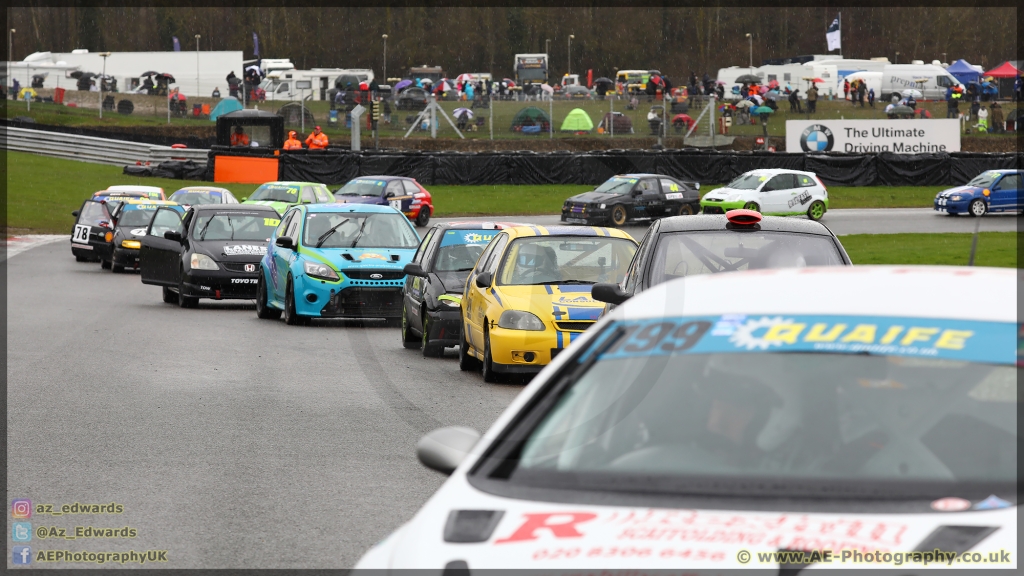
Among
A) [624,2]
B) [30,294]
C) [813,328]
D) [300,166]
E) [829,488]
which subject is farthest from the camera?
[624,2]

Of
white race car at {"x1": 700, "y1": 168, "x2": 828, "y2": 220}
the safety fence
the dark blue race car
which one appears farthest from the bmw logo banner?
the safety fence

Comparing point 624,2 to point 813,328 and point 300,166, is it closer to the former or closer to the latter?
point 300,166

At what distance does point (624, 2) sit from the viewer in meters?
145

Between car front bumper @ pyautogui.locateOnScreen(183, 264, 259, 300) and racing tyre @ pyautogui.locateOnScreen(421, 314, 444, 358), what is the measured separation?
Answer: 5875 millimetres

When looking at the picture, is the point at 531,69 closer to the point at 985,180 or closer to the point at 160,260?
the point at 985,180

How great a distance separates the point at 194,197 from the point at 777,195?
1675 cm

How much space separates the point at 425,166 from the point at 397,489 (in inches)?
1543

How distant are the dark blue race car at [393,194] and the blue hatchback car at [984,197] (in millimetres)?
15579

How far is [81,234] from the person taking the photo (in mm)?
28734

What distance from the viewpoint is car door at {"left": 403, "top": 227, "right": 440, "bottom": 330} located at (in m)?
14.5

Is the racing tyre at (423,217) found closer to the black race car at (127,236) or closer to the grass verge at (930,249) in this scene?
the black race car at (127,236)

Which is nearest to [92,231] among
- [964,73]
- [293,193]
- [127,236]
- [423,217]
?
[127,236]

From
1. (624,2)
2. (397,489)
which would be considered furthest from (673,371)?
(624,2)

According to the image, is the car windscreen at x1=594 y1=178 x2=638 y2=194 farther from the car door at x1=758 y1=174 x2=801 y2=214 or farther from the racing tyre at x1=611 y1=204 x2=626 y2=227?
the car door at x1=758 y1=174 x2=801 y2=214
